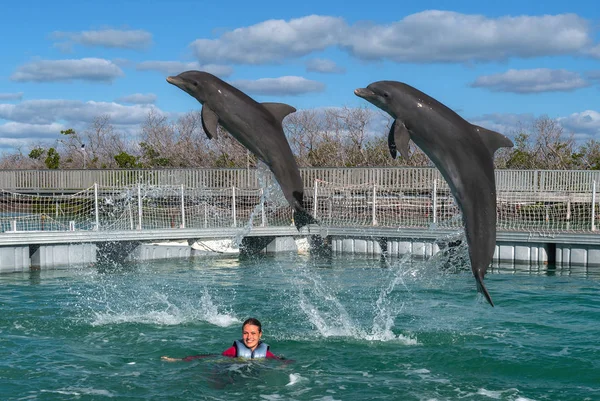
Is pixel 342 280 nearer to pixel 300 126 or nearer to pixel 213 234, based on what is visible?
pixel 213 234

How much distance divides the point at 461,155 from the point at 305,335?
18.3ft

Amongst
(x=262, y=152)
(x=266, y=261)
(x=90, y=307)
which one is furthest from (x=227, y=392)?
(x=266, y=261)

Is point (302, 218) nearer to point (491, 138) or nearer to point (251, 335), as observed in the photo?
point (491, 138)

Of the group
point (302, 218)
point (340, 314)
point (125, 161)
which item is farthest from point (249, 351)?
point (125, 161)

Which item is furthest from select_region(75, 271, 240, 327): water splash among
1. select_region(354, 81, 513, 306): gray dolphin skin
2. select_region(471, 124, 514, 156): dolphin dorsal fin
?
select_region(471, 124, 514, 156): dolphin dorsal fin

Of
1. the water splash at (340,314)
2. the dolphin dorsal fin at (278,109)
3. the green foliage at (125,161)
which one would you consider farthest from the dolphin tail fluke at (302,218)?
the green foliage at (125,161)

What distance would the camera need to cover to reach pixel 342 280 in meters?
18.6

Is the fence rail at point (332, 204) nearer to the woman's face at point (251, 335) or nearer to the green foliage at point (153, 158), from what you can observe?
the woman's face at point (251, 335)

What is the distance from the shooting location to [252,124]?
7789mm

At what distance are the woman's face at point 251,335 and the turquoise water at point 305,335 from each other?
0.24 m

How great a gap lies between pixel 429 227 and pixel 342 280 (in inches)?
197

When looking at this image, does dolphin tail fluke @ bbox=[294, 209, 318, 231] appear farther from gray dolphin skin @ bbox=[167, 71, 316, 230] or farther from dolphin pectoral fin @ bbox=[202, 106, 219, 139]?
dolphin pectoral fin @ bbox=[202, 106, 219, 139]

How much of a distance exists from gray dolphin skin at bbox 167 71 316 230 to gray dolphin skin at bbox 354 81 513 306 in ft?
3.00

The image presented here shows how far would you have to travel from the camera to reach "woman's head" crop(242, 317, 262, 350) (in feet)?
31.9
